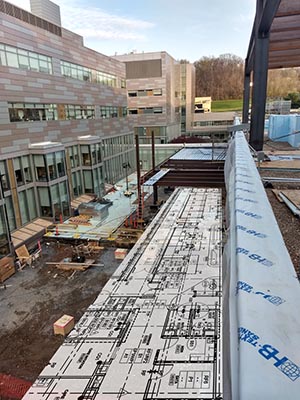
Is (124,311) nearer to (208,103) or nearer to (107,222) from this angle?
(107,222)

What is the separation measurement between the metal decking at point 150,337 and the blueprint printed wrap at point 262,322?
14.8ft

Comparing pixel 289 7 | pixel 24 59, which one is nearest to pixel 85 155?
pixel 24 59

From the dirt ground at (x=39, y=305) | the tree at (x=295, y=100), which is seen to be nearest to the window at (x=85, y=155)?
the dirt ground at (x=39, y=305)

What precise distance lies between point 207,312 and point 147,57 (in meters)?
36.6

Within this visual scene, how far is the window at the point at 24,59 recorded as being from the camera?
14531 mm

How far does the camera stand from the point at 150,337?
271 inches

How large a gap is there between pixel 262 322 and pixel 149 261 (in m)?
9.62

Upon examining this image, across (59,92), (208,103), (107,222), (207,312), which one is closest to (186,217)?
(107,222)

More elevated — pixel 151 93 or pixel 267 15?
pixel 151 93

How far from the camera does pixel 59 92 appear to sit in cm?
1894

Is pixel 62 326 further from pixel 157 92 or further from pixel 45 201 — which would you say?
pixel 157 92

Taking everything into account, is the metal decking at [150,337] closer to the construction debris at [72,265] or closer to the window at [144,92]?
the construction debris at [72,265]

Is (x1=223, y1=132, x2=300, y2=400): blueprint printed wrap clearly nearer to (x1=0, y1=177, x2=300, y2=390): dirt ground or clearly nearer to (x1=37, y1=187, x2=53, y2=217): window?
(x1=0, y1=177, x2=300, y2=390): dirt ground

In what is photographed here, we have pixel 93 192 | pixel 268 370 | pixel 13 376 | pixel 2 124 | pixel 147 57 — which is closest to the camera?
pixel 268 370
